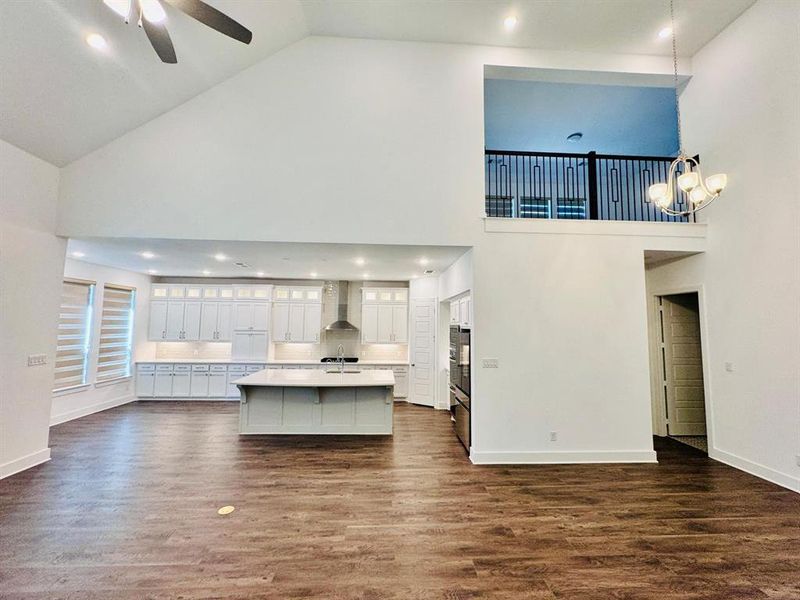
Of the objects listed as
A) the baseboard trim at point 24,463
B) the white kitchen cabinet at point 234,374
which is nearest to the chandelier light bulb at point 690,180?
the baseboard trim at point 24,463

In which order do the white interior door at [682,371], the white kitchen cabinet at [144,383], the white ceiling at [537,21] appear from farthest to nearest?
the white kitchen cabinet at [144,383], the white interior door at [682,371], the white ceiling at [537,21]

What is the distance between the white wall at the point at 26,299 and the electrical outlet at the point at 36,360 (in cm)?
4

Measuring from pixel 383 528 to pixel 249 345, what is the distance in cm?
602

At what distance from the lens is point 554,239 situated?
456 cm

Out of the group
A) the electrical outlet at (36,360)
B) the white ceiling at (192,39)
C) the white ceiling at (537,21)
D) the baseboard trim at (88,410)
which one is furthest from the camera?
the baseboard trim at (88,410)

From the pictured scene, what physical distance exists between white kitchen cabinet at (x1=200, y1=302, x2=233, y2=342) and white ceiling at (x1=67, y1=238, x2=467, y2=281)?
784 mm

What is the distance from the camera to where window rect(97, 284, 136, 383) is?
6.81 m

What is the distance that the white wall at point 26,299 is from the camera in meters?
3.80

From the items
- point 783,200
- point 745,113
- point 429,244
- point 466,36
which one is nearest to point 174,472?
point 429,244

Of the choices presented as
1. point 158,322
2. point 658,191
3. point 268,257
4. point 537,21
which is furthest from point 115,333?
point 658,191

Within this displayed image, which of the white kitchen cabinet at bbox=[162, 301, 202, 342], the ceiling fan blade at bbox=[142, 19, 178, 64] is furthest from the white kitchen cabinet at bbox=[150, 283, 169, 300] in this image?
the ceiling fan blade at bbox=[142, 19, 178, 64]

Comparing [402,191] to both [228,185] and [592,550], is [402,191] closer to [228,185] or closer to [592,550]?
[228,185]

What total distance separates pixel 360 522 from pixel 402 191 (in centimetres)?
373

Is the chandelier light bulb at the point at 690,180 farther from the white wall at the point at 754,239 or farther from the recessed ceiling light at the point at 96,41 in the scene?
the recessed ceiling light at the point at 96,41
